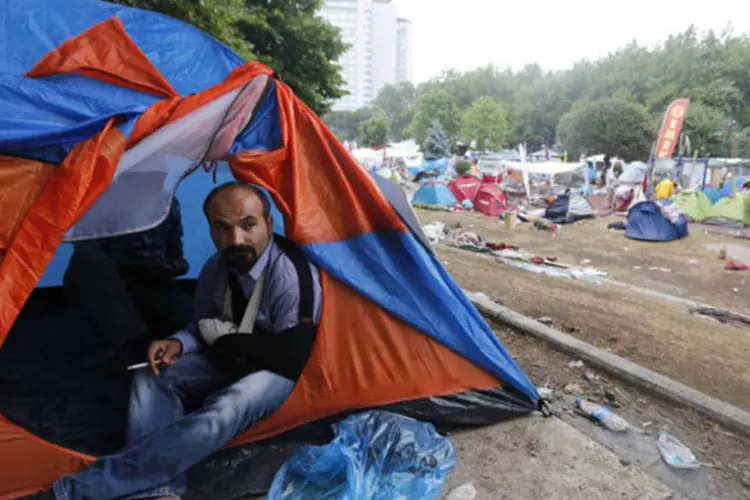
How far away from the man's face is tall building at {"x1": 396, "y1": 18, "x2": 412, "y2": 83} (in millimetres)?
132422

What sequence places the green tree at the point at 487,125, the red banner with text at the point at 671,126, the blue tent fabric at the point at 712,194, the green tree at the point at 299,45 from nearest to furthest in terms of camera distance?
1. the green tree at the point at 299,45
2. the blue tent fabric at the point at 712,194
3. the red banner with text at the point at 671,126
4. the green tree at the point at 487,125

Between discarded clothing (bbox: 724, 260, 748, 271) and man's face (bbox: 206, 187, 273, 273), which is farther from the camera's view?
discarded clothing (bbox: 724, 260, 748, 271)

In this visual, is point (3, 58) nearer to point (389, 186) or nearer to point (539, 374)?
point (389, 186)

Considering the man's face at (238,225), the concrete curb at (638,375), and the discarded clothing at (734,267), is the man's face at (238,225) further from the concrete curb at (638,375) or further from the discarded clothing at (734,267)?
the discarded clothing at (734,267)

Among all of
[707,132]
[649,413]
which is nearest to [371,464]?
[649,413]

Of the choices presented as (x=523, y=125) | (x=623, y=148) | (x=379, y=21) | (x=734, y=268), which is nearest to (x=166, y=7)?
(x=734, y=268)

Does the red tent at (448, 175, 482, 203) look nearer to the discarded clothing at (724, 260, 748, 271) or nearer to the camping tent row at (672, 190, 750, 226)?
the camping tent row at (672, 190, 750, 226)

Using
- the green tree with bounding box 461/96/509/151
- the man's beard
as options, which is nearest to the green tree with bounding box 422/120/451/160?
the green tree with bounding box 461/96/509/151

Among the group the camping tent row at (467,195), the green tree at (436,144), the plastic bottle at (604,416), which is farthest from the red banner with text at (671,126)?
the green tree at (436,144)

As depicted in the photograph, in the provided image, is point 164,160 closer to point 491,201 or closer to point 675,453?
point 675,453

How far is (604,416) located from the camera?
2.75m

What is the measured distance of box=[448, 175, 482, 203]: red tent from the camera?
16.8 meters

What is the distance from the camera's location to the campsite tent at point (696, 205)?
13883 mm

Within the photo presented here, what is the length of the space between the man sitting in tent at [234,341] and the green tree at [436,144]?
40.5 meters
